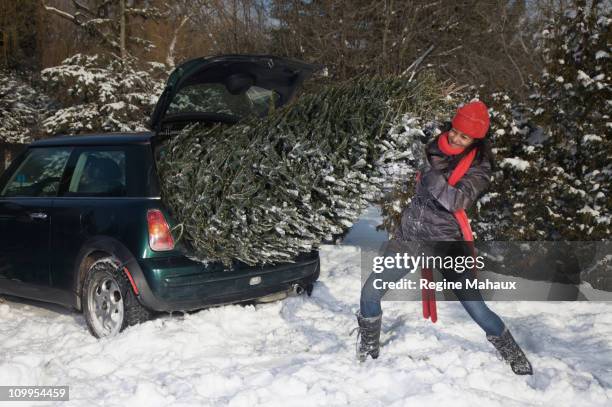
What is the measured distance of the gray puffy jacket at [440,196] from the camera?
3504 mm

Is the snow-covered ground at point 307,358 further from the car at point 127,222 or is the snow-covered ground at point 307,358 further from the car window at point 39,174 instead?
the car window at point 39,174

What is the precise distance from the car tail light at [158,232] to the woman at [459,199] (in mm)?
1760

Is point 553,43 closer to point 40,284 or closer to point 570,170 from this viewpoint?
point 570,170

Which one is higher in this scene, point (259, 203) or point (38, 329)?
point (259, 203)

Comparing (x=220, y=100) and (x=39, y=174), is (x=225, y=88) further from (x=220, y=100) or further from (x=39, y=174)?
(x=39, y=174)

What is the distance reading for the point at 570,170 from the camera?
20.3 feet

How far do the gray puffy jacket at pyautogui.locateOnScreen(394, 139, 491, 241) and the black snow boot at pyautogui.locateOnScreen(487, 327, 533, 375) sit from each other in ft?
2.17

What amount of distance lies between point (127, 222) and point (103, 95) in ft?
30.8

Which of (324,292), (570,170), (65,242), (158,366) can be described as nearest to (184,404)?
(158,366)

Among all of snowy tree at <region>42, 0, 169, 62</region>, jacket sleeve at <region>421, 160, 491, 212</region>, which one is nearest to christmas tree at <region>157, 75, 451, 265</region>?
jacket sleeve at <region>421, 160, 491, 212</region>

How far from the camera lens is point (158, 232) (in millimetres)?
4320

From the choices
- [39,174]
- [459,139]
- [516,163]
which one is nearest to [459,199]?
[459,139]

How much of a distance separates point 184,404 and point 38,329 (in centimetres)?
221

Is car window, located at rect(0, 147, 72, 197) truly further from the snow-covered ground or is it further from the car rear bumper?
the car rear bumper
